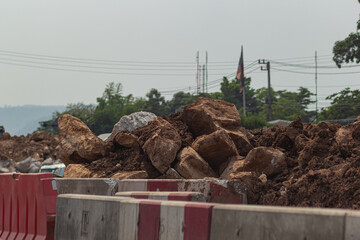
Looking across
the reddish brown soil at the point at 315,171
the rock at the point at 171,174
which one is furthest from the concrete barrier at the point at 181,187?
the rock at the point at 171,174

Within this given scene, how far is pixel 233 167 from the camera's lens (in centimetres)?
926

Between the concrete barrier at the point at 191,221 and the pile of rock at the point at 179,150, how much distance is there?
297cm

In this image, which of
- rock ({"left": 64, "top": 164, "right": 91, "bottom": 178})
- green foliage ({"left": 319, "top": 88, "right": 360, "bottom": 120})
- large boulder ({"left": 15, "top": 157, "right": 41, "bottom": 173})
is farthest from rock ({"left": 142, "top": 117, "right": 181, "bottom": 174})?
green foliage ({"left": 319, "top": 88, "right": 360, "bottom": 120})

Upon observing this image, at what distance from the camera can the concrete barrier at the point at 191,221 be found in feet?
11.5

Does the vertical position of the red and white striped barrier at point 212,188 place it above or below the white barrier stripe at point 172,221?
above

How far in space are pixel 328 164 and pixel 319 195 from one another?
3.93 feet

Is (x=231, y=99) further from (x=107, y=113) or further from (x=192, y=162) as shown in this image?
(x=192, y=162)

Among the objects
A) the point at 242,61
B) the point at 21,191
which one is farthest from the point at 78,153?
the point at 242,61

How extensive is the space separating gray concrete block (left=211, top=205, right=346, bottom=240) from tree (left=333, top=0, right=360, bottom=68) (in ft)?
155

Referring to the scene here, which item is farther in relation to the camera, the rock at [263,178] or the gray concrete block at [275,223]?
the rock at [263,178]

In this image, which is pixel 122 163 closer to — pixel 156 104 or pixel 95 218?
pixel 95 218

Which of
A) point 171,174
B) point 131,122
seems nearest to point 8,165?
point 131,122

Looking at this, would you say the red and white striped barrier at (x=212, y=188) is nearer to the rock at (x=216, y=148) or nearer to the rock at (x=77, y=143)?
the rock at (x=216, y=148)

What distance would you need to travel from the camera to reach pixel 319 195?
6.64m
